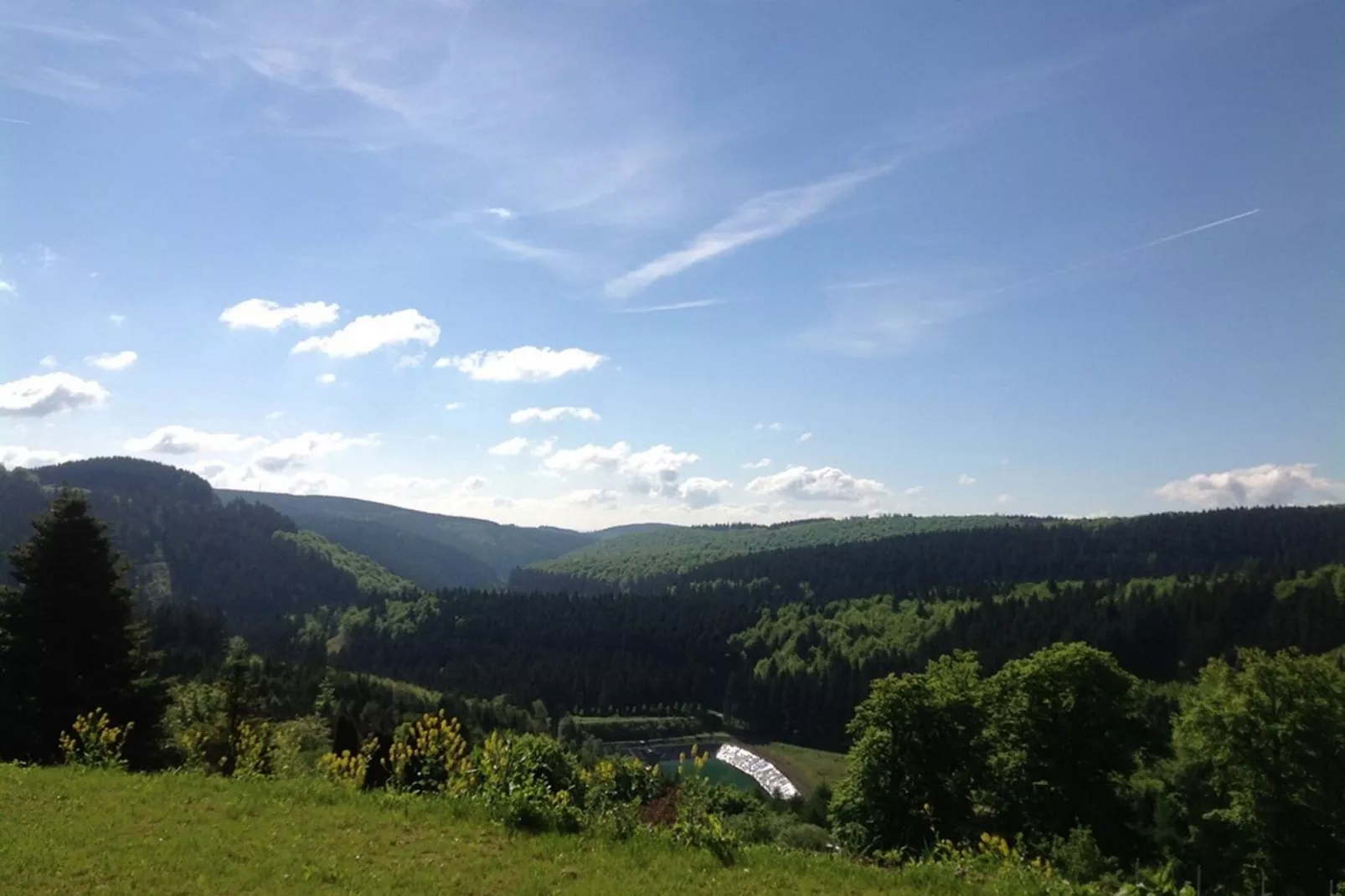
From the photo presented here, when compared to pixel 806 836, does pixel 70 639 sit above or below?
above

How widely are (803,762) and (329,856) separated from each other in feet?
349

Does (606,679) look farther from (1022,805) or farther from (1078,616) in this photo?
(1022,805)

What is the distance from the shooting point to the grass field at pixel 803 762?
95812 millimetres

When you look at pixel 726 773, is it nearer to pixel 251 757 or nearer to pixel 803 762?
pixel 803 762

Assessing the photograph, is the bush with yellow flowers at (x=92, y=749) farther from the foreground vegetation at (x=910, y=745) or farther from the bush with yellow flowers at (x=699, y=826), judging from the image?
the bush with yellow flowers at (x=699, y=826)

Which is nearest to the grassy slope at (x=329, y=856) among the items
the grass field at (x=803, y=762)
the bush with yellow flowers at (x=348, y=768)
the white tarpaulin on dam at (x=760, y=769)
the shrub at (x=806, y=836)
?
the bush with yellow flowers at (x=348, y=768)

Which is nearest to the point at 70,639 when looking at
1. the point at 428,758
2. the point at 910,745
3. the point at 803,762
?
the point at 428,758

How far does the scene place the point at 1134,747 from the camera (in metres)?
33.0

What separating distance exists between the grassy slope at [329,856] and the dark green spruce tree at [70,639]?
14492 millimetres

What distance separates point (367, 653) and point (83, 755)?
161 metres

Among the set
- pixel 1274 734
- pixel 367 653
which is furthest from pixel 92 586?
pixel 367 653

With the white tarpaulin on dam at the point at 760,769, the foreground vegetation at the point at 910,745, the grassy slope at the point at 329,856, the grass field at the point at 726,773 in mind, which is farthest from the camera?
the grass field at the point at 726,773

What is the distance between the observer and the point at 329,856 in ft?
29.0

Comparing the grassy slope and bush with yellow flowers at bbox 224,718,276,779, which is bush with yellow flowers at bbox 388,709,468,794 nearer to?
the grassy slope
